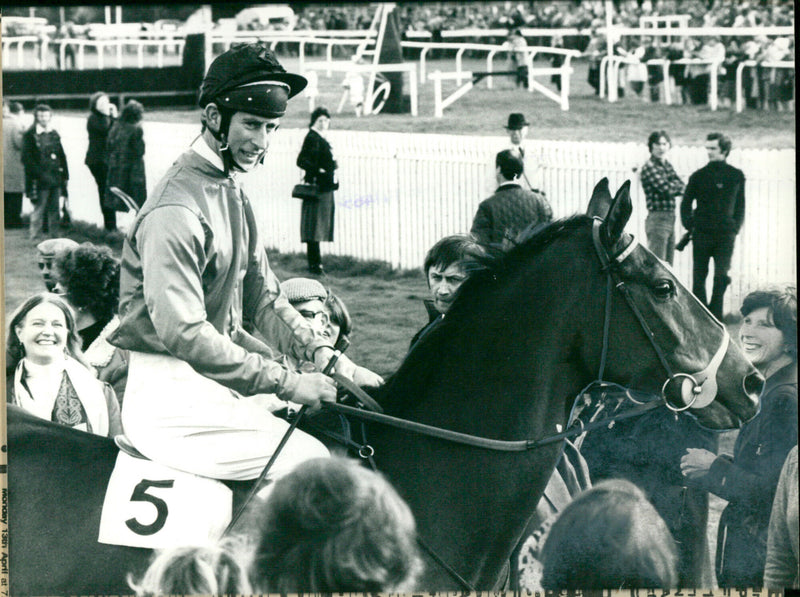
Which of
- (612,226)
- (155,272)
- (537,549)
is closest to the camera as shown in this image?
(612,226)

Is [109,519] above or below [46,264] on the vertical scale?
below

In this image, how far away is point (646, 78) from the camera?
5086 millimetres

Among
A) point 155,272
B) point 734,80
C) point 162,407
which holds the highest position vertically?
point 734,80

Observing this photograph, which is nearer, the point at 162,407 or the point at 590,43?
the point at 162,407

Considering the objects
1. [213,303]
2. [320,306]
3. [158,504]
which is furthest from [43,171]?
[158,504]

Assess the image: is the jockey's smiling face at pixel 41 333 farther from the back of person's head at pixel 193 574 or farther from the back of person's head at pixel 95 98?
the back of person's head at pixel 193 574

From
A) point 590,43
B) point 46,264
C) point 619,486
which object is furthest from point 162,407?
point 590,43

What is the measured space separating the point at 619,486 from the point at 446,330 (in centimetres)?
138

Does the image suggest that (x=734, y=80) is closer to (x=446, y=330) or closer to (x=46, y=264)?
(x=446, y=330)

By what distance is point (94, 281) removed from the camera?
16.1 ft

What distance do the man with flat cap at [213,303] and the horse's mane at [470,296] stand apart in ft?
1.18

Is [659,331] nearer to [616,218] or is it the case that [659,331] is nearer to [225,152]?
[616,218]

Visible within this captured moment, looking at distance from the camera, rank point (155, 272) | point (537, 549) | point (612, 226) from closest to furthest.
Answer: point (612, 226) → point (155, 272) → point (537, 549)

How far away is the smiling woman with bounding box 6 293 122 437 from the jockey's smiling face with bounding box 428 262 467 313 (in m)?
1.66
